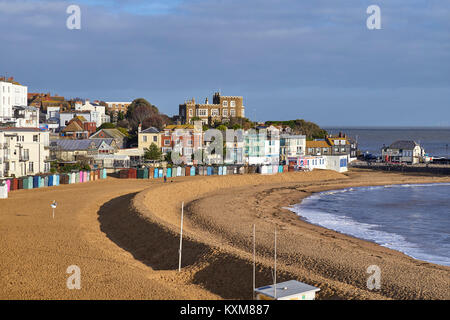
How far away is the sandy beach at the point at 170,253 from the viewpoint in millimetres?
18188

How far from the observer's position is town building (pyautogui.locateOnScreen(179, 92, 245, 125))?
97125 millimetres

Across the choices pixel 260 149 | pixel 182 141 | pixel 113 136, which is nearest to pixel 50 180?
pixel 182 141

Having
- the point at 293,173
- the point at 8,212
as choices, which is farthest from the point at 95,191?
the point at 293,173

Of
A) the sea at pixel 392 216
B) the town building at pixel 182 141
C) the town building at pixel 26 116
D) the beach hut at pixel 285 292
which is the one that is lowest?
the sea at pixel 392 216

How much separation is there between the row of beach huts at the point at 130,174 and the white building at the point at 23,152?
3.00m

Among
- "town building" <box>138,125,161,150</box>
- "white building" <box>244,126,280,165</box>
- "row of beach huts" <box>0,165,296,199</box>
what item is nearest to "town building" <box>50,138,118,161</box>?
"town building" <box>138,125,161,150</box>

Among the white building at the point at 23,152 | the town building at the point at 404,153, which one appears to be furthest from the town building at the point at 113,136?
the town building at the point at 404,153

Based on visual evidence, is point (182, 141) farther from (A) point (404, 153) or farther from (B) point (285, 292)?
(B) point (285, 292)

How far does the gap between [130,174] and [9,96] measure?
3557cm

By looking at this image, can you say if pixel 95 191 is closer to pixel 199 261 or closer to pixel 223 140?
pixel 199 261

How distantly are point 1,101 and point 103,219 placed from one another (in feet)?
171

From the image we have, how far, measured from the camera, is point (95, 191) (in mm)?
43219

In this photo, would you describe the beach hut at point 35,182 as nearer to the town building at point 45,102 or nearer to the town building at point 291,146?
the town building at point 291,146
